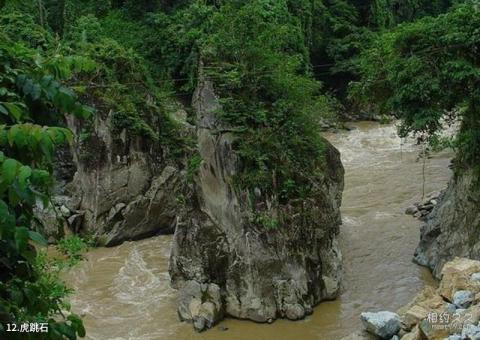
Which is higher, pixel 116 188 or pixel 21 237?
pixel 21 237

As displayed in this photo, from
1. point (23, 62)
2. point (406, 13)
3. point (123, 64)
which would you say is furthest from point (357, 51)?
point (23, 62)

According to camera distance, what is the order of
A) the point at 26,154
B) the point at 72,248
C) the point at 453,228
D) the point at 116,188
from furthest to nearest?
the point at 116,188
the point at 453,228
the point at 72,248
the point at 26,154

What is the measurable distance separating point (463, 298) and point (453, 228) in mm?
4621

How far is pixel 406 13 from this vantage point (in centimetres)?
3422

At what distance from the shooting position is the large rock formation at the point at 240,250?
9459mm

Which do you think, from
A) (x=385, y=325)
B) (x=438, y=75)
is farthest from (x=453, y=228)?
(x=385, y=325)

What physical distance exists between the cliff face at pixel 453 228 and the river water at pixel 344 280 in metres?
0.42

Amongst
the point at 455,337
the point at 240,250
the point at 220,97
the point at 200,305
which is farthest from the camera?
the point at 220,97

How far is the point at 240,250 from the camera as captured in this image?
379 inches

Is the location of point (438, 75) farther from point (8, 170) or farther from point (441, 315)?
point (8, 170)

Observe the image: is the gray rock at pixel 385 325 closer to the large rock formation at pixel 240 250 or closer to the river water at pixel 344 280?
the river water at pixel 344 280

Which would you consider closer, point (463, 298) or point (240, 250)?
point (463, 298)

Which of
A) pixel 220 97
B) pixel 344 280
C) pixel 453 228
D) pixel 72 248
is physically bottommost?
pixel 344 280

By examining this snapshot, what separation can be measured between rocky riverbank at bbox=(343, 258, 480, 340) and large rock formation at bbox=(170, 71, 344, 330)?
9.34 feet
